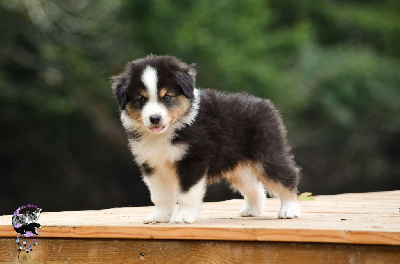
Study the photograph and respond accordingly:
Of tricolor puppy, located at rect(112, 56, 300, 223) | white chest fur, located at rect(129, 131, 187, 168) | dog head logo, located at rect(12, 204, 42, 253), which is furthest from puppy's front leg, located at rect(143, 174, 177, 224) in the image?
dog head logo, located at rect(12, 204, 42, 253)

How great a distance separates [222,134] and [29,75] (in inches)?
497

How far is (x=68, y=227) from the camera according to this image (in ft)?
16.5

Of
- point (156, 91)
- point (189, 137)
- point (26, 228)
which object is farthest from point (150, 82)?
point (26, 228)

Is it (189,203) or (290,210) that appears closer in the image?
(189,203)

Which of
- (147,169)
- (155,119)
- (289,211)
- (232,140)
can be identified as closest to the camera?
(155,119)

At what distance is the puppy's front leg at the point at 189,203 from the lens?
518cm

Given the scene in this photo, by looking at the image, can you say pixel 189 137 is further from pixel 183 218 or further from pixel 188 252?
pixel 188 252

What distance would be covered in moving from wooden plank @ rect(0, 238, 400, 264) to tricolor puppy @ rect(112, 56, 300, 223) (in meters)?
0.44

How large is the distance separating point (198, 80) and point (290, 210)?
34.8 ft

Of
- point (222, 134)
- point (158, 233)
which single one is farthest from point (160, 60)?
point (158, 233)

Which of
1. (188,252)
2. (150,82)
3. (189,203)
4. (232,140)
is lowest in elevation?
(188,252)

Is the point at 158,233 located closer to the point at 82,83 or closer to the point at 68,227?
the point at 68,227

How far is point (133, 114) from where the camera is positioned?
5297mm

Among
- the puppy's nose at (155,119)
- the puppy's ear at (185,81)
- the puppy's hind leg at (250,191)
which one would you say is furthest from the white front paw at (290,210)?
the puppy's nose at (155,119)
